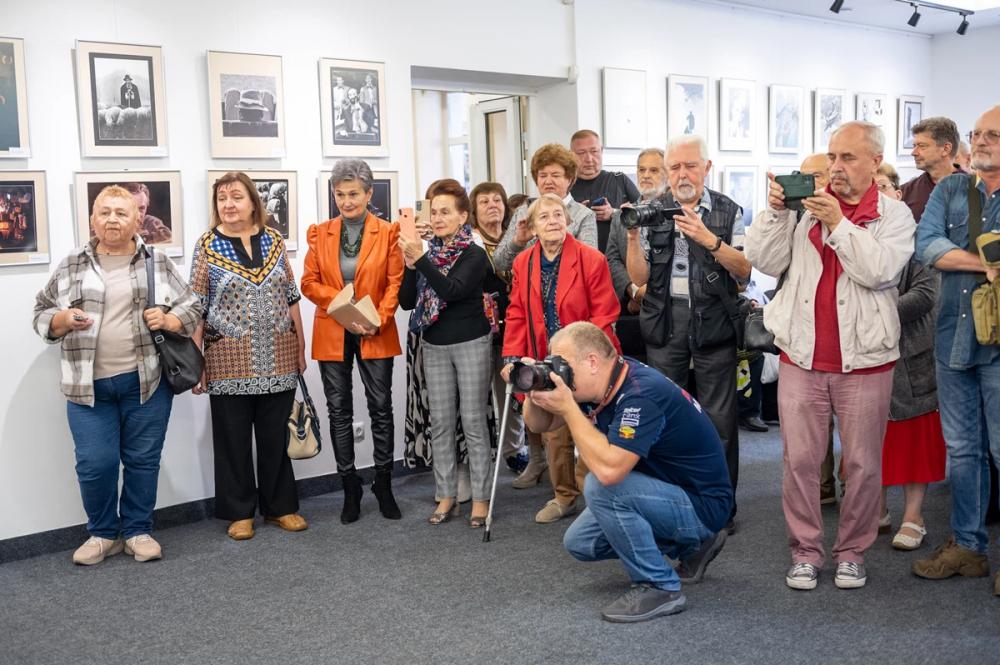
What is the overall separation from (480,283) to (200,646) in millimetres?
1967

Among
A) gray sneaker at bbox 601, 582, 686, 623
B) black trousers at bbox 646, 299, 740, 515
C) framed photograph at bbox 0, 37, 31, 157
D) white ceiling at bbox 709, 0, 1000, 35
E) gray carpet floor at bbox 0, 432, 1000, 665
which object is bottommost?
gray carpet floor at bbox 0, 432, 1000, 665

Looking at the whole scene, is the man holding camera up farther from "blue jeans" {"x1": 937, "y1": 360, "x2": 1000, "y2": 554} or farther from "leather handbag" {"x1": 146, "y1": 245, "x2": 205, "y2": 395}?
"leather handbag" {"x1": 146, "y1": 245, "x2": 205, "y2": 395}

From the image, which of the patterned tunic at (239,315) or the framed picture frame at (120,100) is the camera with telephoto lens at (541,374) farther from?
the framed picture frame at (120,100)

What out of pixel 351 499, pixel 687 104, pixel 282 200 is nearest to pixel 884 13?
pixel 687 104

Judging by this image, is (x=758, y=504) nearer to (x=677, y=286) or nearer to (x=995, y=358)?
(x=677, y=286)

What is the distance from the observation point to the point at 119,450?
426cm

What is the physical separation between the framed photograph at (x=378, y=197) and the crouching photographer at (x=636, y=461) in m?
2.18

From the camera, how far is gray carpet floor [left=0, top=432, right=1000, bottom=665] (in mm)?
3105

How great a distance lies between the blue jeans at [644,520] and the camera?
331 centimetres

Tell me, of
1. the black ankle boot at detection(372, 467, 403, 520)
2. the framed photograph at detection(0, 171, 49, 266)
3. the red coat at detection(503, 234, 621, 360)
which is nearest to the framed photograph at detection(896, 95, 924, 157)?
the red coat at detection(503, 234, 621, 360)

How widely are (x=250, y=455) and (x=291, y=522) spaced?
367 mm

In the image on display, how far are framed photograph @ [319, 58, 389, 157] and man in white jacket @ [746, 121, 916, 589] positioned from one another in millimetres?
2492

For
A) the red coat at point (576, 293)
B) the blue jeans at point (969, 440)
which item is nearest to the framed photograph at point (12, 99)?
the red coat at point (576, 293)

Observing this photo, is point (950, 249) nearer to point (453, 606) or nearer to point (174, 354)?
point (453, 606)
